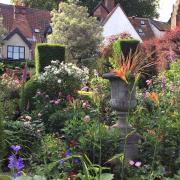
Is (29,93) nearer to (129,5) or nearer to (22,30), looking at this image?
(22,30)

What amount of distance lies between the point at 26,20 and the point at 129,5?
43.1 feet

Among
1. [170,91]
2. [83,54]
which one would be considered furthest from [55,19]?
[170,91]

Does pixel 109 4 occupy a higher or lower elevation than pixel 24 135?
higher

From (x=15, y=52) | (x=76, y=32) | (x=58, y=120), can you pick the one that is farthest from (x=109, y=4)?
(x=58, y=120)

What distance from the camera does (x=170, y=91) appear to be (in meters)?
8.77

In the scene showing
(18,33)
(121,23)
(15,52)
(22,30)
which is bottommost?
(15,52)

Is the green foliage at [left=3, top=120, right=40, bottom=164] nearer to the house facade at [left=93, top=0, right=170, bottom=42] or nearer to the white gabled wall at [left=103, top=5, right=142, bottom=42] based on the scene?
the house facade at [left=93, top=0, right=170, bottom=42]

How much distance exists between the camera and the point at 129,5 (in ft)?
156

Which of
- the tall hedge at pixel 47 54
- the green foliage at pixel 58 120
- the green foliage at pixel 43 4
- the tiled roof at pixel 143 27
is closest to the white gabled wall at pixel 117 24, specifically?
the tiled roof at pixel 143 27

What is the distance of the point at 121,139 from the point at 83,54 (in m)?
23.5

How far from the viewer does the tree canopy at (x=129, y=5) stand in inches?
1826

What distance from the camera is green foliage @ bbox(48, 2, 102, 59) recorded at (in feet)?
96.4

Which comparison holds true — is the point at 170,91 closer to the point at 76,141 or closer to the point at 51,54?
the point at 76,141

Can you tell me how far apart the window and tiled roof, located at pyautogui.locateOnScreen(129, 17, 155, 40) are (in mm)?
11404
